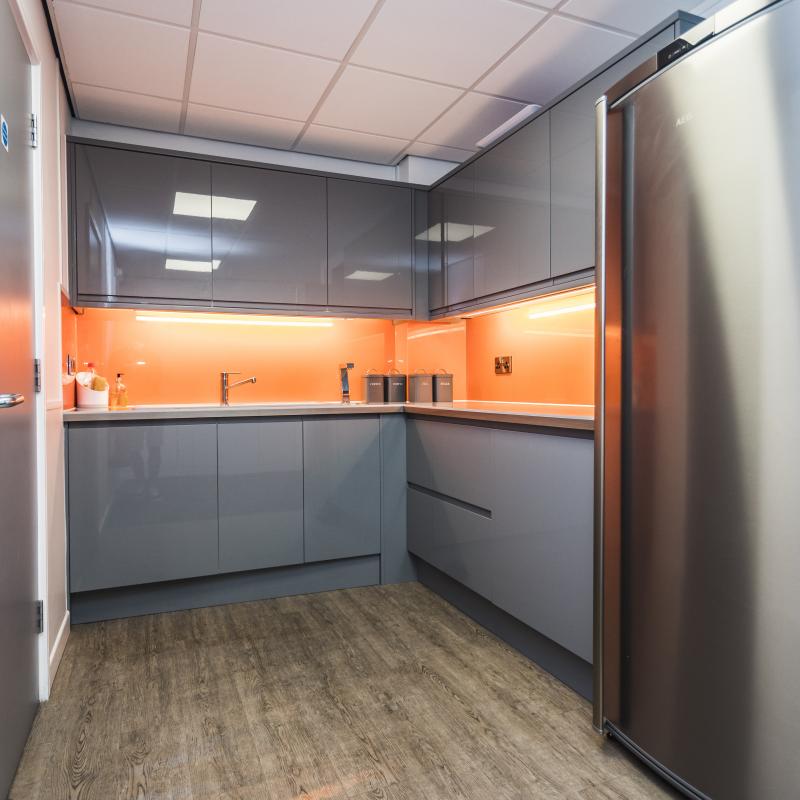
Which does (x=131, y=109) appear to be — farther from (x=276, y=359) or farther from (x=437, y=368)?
(x=437, y=368)

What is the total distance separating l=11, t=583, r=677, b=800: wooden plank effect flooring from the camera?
58.5 inches

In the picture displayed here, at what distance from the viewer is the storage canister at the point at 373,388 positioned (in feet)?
11.4

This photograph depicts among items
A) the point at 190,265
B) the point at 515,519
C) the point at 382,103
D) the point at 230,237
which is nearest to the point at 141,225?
the point at 190,265

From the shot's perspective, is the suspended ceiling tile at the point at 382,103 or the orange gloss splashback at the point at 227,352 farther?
the orange gloss splashback at the point at 227,352

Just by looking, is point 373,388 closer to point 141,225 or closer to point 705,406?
point 141,225

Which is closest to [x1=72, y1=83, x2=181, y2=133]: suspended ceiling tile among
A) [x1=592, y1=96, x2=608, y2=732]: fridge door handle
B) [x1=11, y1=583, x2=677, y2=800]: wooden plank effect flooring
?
[x1=592, y1=96, x2=608, y2=732]: fridge door handle

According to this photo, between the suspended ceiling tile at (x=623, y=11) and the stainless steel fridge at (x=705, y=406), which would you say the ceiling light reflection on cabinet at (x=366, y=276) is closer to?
the suspended ceiling tile at (x=623, y=11)

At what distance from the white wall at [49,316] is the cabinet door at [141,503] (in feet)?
0.36

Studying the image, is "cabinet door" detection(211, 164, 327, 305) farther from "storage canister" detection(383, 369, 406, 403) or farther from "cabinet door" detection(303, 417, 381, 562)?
"cabinet door" detection(303, 417, 381, 562)

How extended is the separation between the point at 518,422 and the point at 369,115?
1.80 m

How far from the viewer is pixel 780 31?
1.11 m

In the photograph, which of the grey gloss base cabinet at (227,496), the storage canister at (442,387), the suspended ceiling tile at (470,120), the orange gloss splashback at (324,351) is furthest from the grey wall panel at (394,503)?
the suspended ceiling tile at (470,120)

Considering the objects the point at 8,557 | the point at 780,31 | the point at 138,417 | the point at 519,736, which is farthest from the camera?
the point at 138,417

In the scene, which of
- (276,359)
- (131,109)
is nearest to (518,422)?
(276,359)
